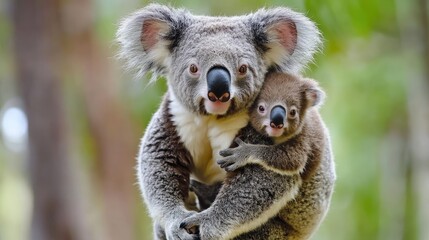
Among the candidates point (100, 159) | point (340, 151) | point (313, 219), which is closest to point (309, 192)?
point (313, 219)

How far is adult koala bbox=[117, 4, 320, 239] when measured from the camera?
2.80 meters

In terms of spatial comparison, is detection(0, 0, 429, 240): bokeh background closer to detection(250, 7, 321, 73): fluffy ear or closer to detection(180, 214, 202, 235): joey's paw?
detection(250, 7, 321, 73): fluffy ear

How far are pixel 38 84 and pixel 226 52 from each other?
606 centimetres

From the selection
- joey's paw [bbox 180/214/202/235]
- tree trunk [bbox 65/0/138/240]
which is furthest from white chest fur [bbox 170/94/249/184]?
tree trunk [bbox 65/0/138/240]

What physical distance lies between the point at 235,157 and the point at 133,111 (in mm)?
8872

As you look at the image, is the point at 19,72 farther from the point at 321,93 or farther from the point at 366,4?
the point at 321,93

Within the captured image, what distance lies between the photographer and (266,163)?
2.82m

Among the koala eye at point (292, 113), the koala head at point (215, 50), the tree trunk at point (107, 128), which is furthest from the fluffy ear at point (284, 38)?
the tree trunk at point (107, 128)

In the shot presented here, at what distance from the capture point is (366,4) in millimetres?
6375

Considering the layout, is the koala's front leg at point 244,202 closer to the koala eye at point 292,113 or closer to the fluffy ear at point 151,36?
the koala eye at point 292,113

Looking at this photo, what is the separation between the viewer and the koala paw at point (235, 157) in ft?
9.23

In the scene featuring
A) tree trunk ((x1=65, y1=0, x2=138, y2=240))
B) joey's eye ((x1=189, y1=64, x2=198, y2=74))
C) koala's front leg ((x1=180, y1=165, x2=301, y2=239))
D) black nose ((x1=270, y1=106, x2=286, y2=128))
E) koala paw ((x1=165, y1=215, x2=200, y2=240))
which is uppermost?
joey's eye ((x1=189, y1=64, x2=198, y2=74))

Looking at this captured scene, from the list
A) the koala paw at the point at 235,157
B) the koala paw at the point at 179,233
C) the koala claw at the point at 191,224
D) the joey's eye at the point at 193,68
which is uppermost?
the joey's eye at the point at 193,68

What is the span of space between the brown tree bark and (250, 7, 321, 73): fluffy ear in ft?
18.9
